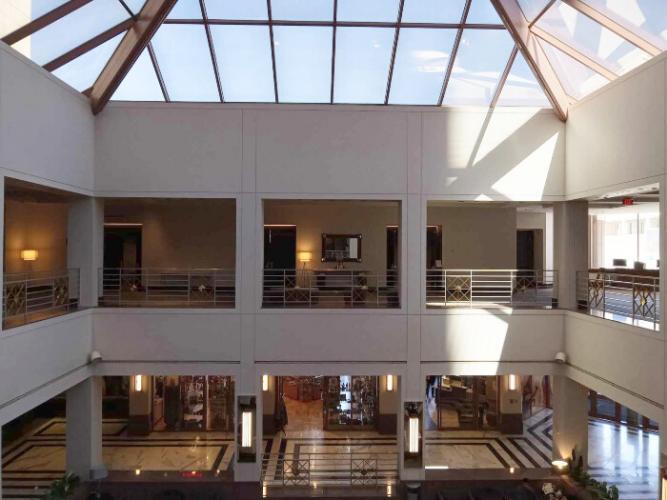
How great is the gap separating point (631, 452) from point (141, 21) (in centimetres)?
1430

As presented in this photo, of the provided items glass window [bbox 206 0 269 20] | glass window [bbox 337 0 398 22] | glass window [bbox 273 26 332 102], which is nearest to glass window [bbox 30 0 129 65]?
glass window [bbox 206 0 269 20]

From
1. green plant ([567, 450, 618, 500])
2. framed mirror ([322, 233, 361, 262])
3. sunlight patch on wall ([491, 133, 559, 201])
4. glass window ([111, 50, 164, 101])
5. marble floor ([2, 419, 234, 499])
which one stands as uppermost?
glass window ([111, 50, 164, 101])

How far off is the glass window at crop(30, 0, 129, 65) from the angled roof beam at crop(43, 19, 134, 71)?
8 cm

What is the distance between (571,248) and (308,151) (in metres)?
5.76

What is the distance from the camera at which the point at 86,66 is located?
9328mm

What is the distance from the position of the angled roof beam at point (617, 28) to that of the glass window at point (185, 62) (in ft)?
21.2

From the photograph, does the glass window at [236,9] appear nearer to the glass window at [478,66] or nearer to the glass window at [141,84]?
the glass window at [141,84]

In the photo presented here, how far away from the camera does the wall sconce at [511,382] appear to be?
1345cm

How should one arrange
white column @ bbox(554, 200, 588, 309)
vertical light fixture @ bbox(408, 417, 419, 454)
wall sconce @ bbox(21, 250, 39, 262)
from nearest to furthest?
vertical light fixture @ bbox(408, 417, 419, 454) < white column @ bbox(554, 200, 588, 309) < wall sconce @ bbox(21, 250, 39, 262)

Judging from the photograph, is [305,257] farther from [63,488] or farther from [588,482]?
[588,482]

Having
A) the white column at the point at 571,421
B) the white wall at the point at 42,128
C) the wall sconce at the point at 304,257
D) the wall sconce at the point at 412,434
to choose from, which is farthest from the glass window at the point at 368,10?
the white column at the point at 571,421

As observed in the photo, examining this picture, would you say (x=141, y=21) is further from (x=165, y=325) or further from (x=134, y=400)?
(x=134, y=400)

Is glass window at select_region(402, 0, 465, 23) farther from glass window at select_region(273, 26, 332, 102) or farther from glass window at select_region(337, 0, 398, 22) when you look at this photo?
glass window at select_region(273, 26, 332, 102)

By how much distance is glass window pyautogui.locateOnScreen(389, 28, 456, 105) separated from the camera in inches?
377
